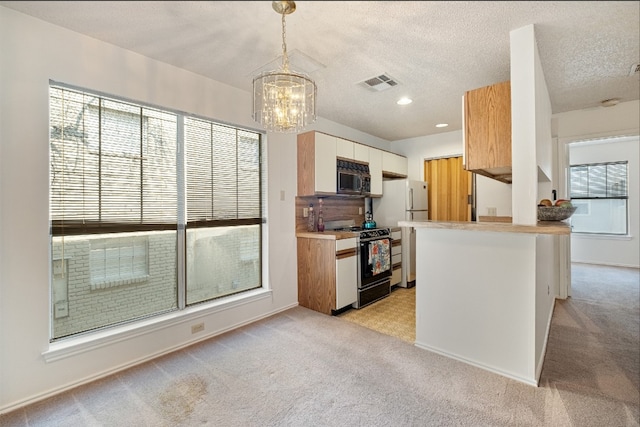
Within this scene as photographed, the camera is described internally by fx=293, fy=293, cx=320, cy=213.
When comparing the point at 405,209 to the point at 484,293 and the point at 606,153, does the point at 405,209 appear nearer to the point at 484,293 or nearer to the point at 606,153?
the point at 484,293

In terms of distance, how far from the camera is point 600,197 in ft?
20.8

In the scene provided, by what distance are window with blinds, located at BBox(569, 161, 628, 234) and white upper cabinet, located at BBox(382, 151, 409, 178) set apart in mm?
3832

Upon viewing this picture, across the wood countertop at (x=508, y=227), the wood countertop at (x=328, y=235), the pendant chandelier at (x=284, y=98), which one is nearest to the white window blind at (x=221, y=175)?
the wood countertop at (x=328, y=235)

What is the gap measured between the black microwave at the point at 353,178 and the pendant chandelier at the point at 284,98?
178cm

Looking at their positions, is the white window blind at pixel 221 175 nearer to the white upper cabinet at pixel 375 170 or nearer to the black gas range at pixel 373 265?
the black gas range at pixel 373 265

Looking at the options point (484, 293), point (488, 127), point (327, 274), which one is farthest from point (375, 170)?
point (484, 293)

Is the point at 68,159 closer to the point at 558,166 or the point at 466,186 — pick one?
the point at 466,186

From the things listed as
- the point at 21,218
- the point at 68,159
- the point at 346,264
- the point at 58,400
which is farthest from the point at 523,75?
the point at 58,400

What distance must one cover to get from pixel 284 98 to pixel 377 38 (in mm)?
836

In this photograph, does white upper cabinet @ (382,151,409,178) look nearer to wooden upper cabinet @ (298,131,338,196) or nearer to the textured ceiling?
wooden upper cabinet @ (298,131,338,196)

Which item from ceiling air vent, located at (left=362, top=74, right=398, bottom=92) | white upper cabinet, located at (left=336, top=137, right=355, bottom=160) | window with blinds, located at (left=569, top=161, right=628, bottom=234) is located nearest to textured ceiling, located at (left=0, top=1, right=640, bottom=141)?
ceiling air vent, located at (left=362, top=74, right=398, bottom=92)

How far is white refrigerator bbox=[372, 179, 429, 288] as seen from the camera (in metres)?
4.61

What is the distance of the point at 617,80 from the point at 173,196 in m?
4.52

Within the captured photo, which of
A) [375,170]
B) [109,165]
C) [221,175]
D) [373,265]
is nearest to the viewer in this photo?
[109,165]
